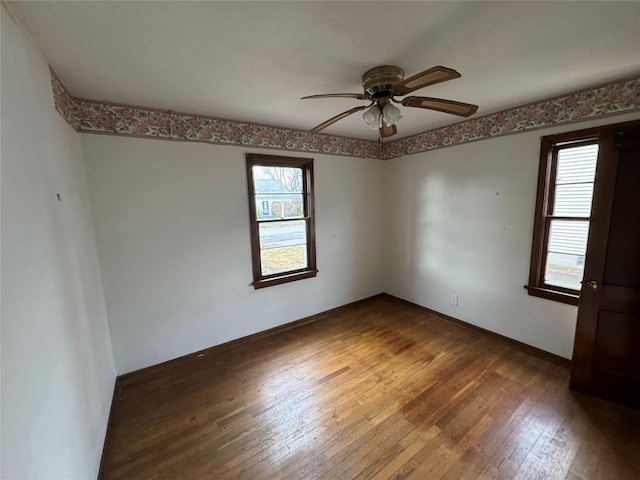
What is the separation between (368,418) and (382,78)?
2.31m

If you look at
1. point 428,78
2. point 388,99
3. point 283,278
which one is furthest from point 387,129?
point 283,278

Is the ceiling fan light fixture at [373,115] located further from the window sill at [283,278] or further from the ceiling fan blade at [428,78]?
the window sill at [283,278]

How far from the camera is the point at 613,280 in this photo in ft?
6.30

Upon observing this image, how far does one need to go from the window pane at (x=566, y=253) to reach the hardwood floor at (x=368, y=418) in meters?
0.79

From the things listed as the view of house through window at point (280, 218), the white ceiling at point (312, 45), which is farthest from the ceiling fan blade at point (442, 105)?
the view of house through window at point (280, 218)

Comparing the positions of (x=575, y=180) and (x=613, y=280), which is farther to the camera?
(x=575, y=180)

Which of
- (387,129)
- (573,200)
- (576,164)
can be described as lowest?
(573,200)

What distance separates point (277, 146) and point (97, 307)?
2176mm

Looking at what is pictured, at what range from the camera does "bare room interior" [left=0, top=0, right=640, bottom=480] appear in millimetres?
1211

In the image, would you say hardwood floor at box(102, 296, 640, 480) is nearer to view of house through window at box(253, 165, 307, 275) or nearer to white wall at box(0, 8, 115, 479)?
white wall at box(0, 8, 115, 479)

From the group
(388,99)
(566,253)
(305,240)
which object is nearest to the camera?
(388,99)

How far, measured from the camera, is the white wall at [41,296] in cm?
86

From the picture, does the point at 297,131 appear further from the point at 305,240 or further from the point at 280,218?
the point at 305,240

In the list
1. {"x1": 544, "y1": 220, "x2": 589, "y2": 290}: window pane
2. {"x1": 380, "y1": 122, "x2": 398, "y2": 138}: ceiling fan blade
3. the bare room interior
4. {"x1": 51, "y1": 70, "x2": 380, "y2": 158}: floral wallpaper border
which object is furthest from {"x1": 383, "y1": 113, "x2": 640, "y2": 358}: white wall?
{"x1": 380, "y1": 122, "x2": 398, "y2": 138}: ceiling fan blade
